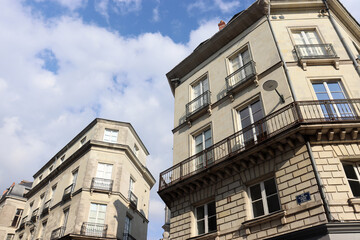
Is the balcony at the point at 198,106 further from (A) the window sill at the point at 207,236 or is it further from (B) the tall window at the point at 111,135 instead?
(B) the tall window at the point at 111,135

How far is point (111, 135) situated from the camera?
1069 inches

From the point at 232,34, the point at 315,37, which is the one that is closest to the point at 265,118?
the point at 315,37

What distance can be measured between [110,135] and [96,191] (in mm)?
5831

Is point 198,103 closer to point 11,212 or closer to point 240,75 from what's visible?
point 240,75

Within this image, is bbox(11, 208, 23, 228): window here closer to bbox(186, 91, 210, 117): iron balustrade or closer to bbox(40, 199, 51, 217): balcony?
bbox(40, 199, 51, 217): balcony

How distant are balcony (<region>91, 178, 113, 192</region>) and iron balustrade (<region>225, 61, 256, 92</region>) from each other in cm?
1397

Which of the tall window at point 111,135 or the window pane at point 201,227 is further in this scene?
the tall window at point 111,135

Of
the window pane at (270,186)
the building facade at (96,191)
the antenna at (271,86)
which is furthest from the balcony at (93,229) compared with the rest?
the antenna at (271,86)

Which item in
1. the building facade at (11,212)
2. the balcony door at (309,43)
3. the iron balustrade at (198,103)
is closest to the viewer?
the balcony door at (309,43)

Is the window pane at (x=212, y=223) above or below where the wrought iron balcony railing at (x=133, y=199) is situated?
below

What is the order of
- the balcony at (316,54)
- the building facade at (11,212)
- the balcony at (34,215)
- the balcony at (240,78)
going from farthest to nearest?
the building facade at (11,212) → the balcony at (34,215) → the balcony at (240,78) → the balcony at (316,54)

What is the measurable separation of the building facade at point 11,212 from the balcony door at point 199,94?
31366mm

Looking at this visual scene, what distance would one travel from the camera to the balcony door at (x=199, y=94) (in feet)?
53.4

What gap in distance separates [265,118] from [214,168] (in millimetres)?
2965
